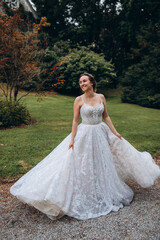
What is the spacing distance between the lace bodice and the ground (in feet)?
4.83

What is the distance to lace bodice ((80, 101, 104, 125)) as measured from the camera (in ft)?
11.1

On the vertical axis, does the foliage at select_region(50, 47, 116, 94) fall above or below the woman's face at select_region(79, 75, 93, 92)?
above

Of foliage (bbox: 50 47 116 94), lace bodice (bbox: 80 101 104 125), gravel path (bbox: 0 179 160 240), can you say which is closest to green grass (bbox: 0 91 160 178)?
gravel path (bbox: 0 179 160 240)

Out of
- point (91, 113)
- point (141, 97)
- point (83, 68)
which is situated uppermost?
point (83, 68)

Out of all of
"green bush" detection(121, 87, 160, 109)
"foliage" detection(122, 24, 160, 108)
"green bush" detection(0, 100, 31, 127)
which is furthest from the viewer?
"foliage" detection(122, 24, 160, 108)

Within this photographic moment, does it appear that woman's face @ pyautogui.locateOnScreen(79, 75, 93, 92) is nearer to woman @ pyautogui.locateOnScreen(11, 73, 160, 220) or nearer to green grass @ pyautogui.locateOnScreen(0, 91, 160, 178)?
woman @ pyautogui.locateOnScreen(11, 73, 160, 220)

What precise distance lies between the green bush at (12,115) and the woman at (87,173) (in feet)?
19.8

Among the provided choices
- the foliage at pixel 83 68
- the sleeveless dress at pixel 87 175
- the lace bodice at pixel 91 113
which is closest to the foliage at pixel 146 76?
the foliage at pixel 83 68

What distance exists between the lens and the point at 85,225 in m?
2.79

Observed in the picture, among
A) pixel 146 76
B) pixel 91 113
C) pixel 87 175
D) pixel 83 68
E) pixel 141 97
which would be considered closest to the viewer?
pixel 87 175

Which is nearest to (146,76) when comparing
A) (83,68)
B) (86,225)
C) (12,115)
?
(83,68)

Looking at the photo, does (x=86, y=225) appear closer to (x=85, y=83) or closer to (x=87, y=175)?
(x=87, y=175)

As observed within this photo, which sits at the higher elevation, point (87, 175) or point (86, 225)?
point (87, 175)

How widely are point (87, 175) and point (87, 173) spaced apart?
0.03 metres
